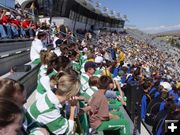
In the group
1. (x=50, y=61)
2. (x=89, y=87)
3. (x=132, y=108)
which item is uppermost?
(x=50, y=61)

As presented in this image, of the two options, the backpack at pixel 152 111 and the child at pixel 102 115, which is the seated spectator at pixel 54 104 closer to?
the child at pixel 102 115

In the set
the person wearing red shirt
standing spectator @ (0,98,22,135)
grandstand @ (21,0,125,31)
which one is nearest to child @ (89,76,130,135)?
standing spectator @ (0,98,22,135)

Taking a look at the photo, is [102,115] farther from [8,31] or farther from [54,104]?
[8,31]

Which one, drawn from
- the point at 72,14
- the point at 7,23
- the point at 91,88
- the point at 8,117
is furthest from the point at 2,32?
the point at 72,14

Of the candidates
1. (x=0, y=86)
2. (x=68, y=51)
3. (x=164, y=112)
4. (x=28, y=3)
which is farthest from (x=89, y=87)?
(x=28, y=3)

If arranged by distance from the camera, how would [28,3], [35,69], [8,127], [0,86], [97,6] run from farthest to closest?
[97,6], [28,3], [35,69], [0,86], [8,127]

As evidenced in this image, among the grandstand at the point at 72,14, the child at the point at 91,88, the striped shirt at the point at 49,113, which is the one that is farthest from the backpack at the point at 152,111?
the grandstand at the point at 72,14

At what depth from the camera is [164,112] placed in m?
6.68

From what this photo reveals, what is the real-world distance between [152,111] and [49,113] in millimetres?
4521

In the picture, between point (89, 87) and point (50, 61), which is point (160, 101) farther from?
point (50, 61)

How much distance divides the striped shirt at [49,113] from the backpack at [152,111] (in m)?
4.11

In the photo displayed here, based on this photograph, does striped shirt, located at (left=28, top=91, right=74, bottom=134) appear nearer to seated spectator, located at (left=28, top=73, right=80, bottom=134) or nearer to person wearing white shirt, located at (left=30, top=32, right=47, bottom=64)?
seated spectator, located at (left=28, top=73, right=80, bottom=134)

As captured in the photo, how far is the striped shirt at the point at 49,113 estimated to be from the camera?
378 centimetres

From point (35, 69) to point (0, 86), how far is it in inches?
242
